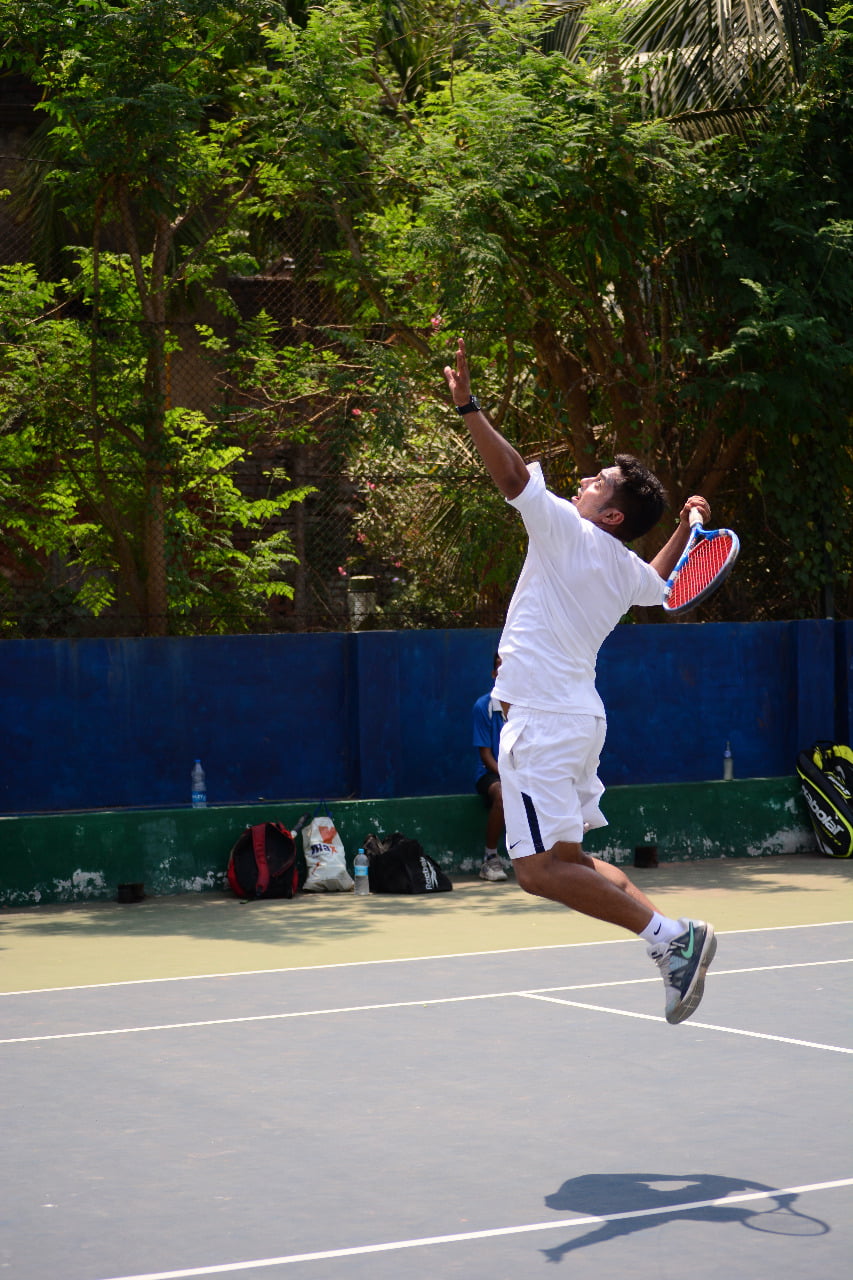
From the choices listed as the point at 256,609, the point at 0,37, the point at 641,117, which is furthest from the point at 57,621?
the point at 641,117

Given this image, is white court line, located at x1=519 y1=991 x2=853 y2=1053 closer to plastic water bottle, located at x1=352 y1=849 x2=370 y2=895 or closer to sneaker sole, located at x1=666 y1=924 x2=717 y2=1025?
sneaker sole, located at x1=666 y1=924 x2=717 y2=1025

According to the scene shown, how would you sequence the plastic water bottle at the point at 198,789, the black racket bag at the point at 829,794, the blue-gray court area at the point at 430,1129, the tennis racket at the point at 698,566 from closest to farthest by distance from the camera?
the blue-gray court area at the point at 430,1129 < the tennis racket at the point at 698,566 < the plastic water bottle at the point at 198,789 < the black racket bag at the point at 829,794

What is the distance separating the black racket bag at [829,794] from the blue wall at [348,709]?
69 centimetres

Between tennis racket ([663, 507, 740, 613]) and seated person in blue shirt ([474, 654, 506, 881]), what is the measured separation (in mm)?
6238

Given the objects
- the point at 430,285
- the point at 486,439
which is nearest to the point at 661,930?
the point at 486,439

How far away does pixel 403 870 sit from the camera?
12.0m

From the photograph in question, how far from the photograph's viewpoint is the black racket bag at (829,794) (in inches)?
545

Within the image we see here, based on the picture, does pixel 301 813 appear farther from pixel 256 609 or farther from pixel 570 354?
pixel 570 354

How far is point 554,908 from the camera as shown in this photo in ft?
37.3

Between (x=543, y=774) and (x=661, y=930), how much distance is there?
0.60m

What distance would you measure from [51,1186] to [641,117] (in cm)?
1172

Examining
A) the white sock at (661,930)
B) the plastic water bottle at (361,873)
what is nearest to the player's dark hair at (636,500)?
the white sock at (661,930)

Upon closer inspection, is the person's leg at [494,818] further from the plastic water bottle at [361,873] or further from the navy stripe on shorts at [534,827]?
the navy stripe on shorts at [534,827]

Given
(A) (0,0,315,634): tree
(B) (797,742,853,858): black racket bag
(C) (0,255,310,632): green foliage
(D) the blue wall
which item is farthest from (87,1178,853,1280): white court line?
(B) (797,742,853,858): black racket bag
